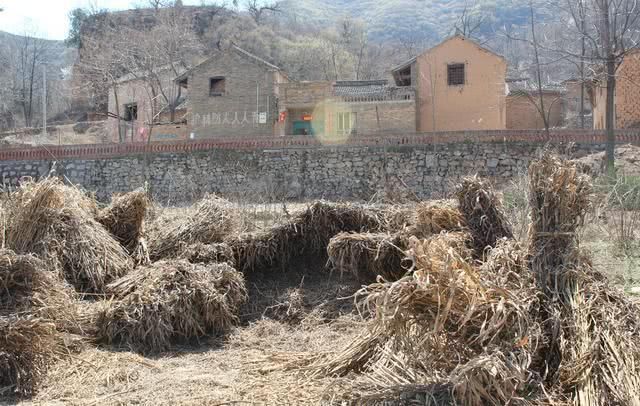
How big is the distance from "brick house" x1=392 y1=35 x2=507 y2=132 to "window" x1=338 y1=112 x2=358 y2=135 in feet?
11.4

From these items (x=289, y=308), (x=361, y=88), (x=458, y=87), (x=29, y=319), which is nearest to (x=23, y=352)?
(x=29, y=319)

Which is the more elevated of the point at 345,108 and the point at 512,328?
the point at 345,108

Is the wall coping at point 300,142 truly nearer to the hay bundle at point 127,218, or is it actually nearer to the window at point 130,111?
the window at point 130,111

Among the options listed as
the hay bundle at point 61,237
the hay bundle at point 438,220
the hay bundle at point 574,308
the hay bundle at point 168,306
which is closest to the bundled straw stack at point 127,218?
the hay bundle at point 61,237

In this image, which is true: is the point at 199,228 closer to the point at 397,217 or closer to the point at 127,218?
the point at 127,218

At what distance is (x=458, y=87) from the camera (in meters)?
33.2

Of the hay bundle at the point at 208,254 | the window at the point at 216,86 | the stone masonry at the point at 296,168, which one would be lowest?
the hay bundle at the point at 208,254

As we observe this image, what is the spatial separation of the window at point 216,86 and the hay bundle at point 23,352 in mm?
31149

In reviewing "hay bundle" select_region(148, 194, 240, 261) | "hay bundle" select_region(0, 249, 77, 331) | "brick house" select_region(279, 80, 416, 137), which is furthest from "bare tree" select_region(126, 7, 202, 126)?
"hay bundle" select_region(0, 249, 77, 331)

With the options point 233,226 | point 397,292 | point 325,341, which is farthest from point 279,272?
point 397,292

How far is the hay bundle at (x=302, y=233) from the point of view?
A: 7.75 metres

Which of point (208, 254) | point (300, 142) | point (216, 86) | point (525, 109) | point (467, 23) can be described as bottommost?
point (208, 254)

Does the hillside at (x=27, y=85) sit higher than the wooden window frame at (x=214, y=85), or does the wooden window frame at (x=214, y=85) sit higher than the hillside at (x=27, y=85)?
the hillside at (x=27, y=85)

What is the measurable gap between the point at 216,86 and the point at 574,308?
33.2 m
